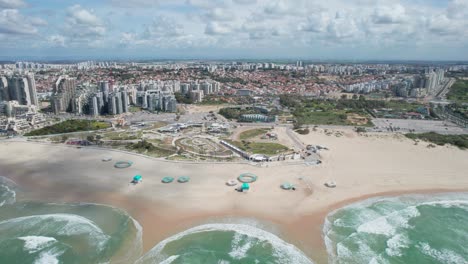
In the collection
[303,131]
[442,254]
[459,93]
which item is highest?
[459,93]

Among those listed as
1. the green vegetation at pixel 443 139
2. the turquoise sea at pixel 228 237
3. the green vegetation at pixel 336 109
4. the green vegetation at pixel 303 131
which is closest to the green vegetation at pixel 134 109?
the green vegetation at pixel 336 109

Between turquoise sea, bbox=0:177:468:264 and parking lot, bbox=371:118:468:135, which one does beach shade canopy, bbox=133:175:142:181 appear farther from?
parking lot, bbox=371:118:468:135

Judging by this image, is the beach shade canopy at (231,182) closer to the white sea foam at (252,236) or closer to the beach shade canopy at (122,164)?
the white sea foam at (252,236)

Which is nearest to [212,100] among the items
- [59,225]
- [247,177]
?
[247,177]

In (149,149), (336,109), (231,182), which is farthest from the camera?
(336,109)

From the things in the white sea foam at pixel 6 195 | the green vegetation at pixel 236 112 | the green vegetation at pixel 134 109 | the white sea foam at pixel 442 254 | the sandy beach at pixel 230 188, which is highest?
the green vegetation at pixel 236 112

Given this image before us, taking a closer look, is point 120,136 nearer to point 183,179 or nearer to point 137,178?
point 137,178
